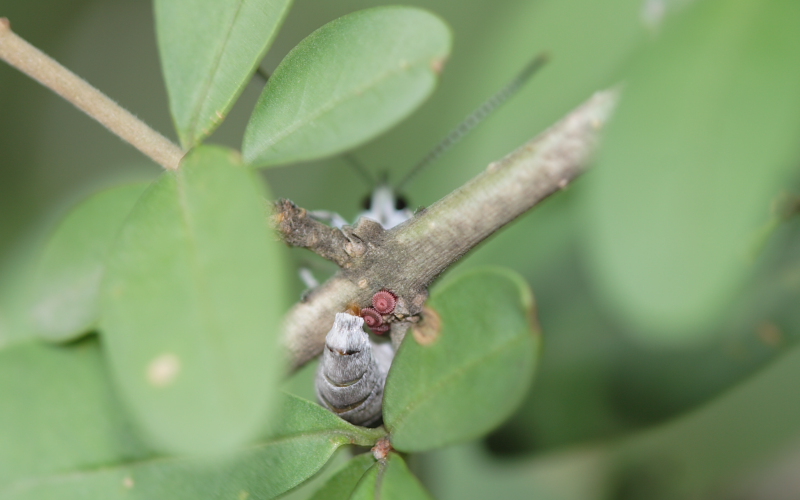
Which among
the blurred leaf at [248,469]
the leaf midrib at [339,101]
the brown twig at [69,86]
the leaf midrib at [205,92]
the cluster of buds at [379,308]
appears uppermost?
the brown twig at [69,86]

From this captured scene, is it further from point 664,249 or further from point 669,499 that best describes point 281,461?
point 669,499

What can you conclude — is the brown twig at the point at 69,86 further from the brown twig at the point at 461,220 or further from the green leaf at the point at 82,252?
the brown twig at the point at 461,220

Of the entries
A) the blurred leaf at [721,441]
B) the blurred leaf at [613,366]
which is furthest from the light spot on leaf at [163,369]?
the blurred leaf at [721,441]

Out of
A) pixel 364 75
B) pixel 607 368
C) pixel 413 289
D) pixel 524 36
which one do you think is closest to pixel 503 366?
pixel 413 289

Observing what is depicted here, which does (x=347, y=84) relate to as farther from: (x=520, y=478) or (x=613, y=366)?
(x=520, y=478)

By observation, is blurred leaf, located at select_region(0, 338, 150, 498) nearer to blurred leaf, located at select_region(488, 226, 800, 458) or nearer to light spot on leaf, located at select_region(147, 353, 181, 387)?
light spot on leaf, located at select_region(147, 353, 181, 387)

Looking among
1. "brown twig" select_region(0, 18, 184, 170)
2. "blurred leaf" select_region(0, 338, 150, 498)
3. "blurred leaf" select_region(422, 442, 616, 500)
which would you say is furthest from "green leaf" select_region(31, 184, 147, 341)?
"blurred leaf" select_region(422, 442, 616, 500)
